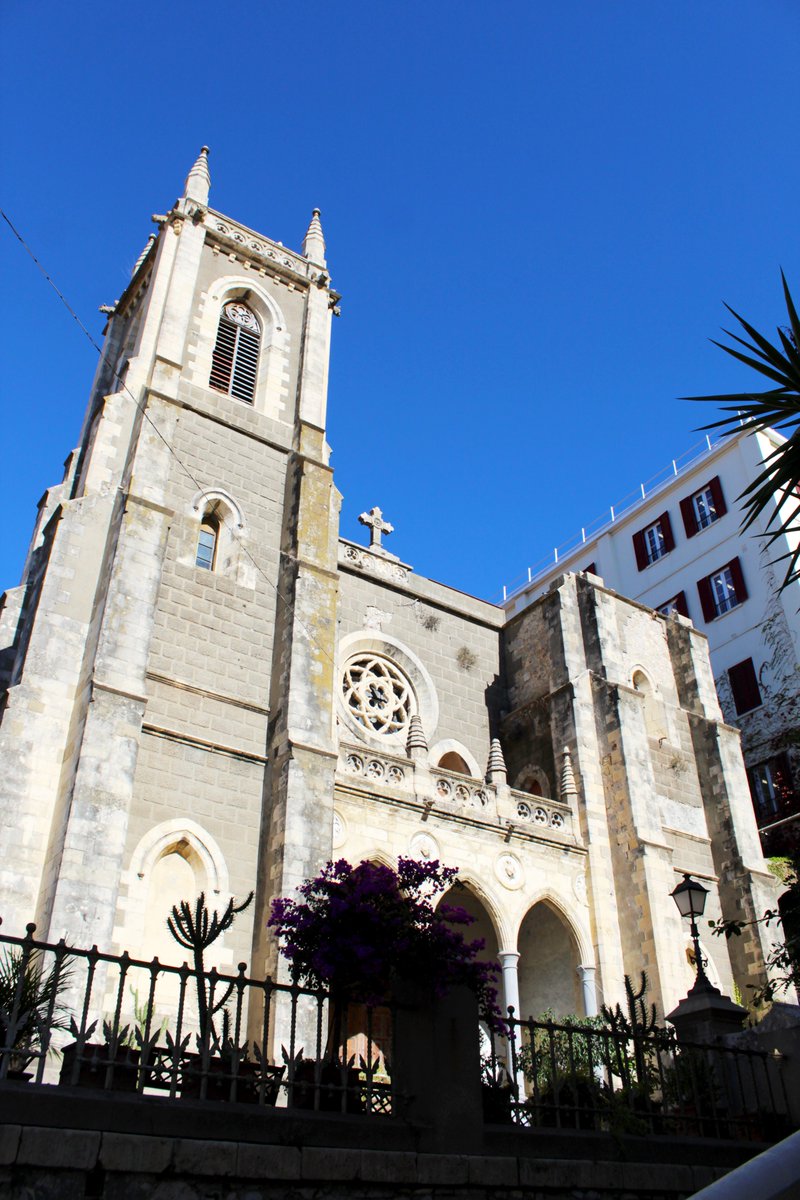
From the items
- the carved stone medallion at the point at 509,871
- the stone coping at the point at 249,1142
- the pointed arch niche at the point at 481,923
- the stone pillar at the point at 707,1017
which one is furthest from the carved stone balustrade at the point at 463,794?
the stone coping at the point at 249,1142

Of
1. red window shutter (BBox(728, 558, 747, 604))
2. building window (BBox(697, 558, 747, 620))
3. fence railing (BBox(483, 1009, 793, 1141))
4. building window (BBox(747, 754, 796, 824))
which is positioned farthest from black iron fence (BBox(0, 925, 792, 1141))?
building window (BBox(697, 558, 747, 620))

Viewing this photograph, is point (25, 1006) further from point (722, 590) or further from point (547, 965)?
point (722, 590)

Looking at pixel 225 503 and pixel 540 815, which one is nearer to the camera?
pixel 225 503

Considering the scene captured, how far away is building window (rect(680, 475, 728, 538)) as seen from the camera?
104 feet

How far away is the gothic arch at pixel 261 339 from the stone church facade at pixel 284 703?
0.08 meters

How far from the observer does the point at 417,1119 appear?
22.2 feet

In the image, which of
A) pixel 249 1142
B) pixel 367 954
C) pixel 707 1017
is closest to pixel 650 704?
pixel 707 1017

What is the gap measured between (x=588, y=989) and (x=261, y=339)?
1498 cm

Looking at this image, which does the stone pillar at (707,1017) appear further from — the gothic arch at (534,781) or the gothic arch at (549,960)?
the gothic arch at (534,781)

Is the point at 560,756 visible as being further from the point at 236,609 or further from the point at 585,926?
the point at 236,609

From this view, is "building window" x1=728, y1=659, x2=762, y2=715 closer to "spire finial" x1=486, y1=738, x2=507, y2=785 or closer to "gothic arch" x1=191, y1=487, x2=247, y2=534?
"spire finial" x1=486, y1=738, x2=507, y2=785

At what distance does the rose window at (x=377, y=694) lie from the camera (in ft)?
68.0

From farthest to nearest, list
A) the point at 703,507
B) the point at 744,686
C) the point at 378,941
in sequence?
the point at 703,507 < the point at 744,686 < the point at 378,941

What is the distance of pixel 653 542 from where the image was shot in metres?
34.1
